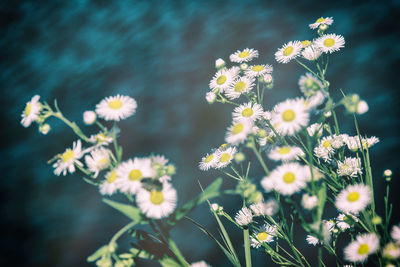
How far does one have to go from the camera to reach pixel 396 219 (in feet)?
1.51

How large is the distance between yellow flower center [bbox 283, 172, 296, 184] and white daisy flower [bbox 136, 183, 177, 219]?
8 cm

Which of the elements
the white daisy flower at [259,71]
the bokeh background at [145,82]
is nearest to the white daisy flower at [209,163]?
the white daisy flower at [259,71]

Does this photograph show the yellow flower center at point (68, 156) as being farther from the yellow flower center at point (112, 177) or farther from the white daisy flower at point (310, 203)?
the white daisy flower at point (310, 203)

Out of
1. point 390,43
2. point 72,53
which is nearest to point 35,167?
point 72,53

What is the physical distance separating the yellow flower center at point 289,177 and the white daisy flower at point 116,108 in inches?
4.7

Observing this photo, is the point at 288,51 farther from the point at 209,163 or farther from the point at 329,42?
the point at 209,163

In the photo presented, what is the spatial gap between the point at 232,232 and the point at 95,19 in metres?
0.89

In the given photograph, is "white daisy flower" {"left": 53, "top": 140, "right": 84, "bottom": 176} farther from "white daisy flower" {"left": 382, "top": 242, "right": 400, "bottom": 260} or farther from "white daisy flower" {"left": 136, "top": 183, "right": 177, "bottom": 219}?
"white daisy flower" {"left": 382, "top": 242, "right": 400, "bottom": 260}

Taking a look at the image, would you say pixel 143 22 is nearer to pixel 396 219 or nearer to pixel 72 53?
pixel 72 53

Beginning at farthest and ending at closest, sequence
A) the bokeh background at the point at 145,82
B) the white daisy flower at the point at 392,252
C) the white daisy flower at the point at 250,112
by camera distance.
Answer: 1. the bokeh background at the point at 145,82
2. the white daisy flower at the point at 250,112
3. the white daisy flower at the point at 392,252

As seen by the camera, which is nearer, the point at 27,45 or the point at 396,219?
the point at 396,219

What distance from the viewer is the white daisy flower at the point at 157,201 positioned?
20 cm

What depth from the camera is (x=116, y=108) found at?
0.24 meters

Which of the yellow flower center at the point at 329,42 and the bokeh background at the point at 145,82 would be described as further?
the bokeh background at the point at 145,82
